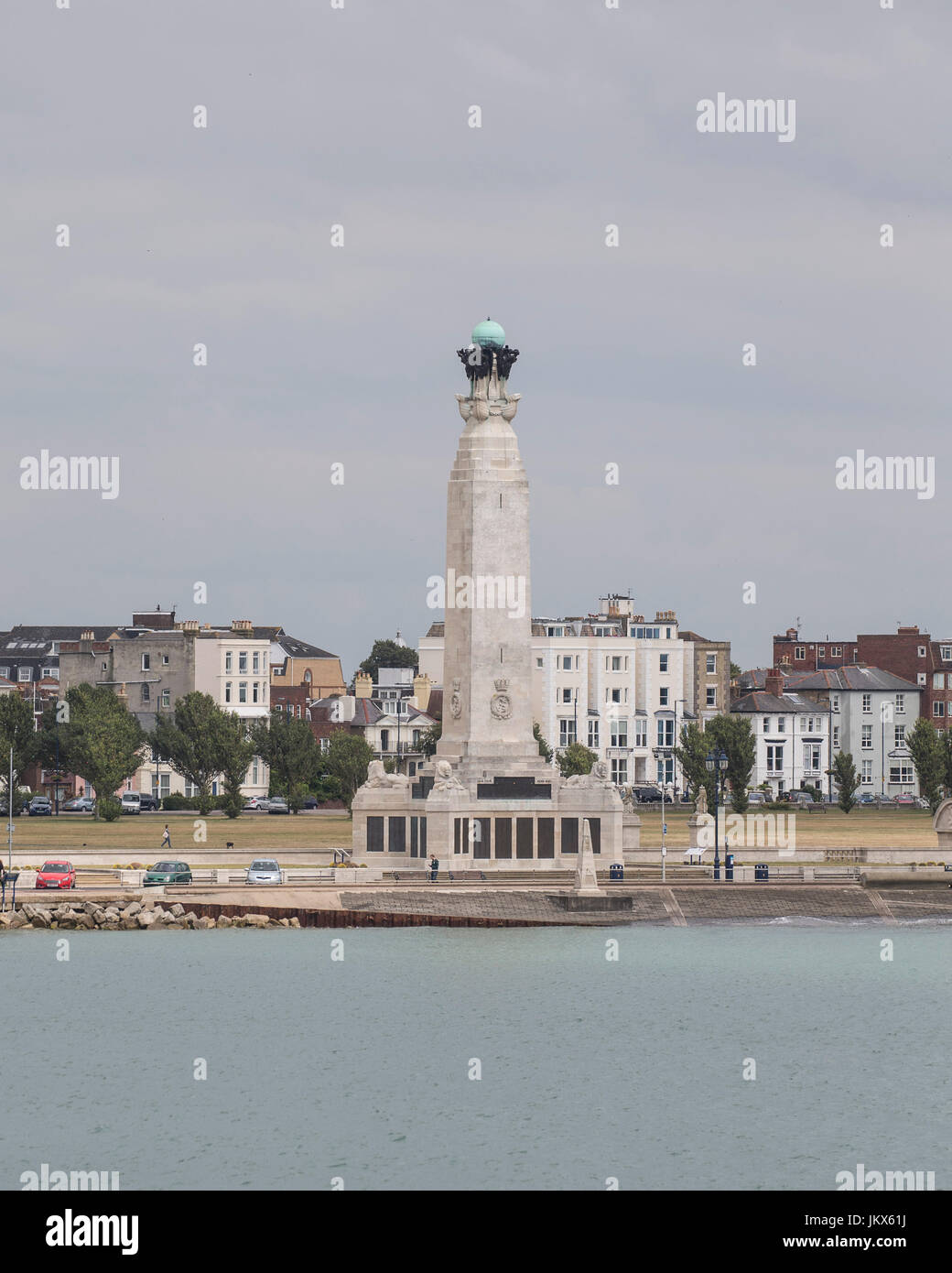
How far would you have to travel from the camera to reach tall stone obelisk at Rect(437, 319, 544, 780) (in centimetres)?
9238

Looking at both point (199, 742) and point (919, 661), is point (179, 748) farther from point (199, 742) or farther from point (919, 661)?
point (919, 661)

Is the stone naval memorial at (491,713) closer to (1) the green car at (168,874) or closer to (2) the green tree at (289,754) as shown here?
(1) the green car at (168,874)

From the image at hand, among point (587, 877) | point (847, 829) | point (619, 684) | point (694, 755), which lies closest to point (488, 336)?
point (587, 877)

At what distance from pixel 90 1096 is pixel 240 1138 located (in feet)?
17.9

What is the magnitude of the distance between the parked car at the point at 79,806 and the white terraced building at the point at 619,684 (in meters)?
31.0

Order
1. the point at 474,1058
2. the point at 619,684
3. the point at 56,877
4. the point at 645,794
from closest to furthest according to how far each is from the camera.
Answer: the point at 474,1058
the point at 56,877
the point at 645,794
the point at 619,684

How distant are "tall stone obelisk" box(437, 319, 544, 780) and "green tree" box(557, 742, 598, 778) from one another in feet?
128

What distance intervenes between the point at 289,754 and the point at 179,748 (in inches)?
252

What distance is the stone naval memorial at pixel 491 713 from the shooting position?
9138 cm

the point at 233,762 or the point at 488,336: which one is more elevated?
the point at 488,336

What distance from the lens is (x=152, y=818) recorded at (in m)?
126

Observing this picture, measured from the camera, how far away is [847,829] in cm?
11969

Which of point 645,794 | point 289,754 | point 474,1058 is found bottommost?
point 474,1058
